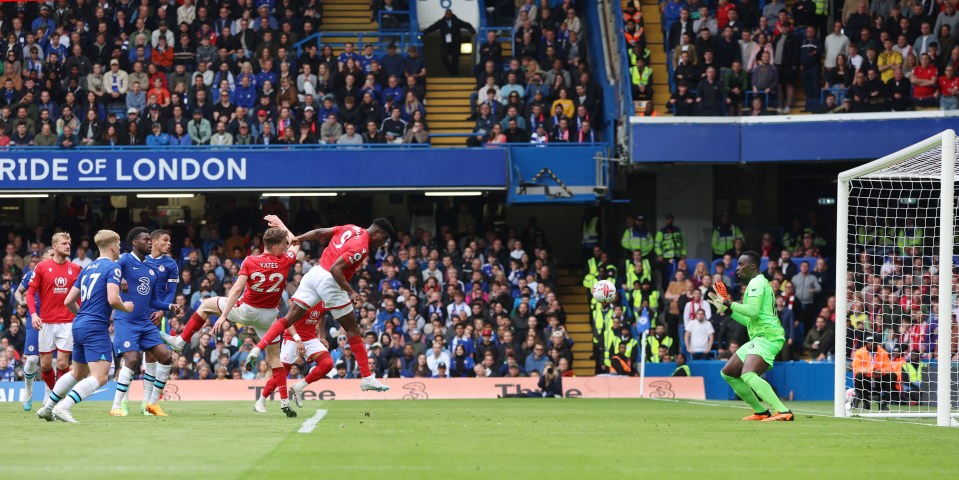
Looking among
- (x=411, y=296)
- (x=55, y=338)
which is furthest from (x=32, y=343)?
(x=411, y=296)

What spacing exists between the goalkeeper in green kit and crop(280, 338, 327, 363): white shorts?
4.63 m

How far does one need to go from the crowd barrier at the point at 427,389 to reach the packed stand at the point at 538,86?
6594 millimetres

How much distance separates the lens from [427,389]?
25000 millimetres

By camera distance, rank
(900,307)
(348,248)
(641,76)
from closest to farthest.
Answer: (348,248), (900,307), (641,76)

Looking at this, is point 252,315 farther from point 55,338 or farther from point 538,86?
point 538,86

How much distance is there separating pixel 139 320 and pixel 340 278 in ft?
7.74

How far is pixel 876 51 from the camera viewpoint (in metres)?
29.2

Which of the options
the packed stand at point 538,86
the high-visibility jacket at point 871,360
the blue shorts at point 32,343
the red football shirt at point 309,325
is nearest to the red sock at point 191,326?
the red football shirt at point 309,325

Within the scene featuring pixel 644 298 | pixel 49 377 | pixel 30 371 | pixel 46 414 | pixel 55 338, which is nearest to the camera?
pixel 46 414

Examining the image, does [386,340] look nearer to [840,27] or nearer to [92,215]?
[92,215]

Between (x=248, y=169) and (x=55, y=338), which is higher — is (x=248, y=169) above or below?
above

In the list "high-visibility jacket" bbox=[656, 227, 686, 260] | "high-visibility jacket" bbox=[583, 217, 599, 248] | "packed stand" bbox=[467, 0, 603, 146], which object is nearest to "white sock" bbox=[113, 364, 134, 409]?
"packed stand" bbox=[467, 0, 603, 146]

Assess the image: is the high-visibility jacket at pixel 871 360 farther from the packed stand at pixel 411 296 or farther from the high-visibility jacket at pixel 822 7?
the high-visibility jacket at pixel 822 7

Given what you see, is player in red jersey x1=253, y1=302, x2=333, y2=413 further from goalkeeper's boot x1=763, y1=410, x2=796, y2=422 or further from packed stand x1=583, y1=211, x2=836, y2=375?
Result: packed stand x1=583, y1=211, x2=836, y2=375
